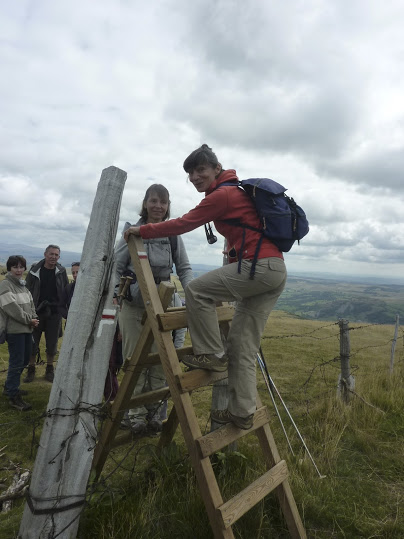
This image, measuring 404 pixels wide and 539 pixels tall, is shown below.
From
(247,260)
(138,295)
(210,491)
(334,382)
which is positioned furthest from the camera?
(334,382)

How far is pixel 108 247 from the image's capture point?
118 inches

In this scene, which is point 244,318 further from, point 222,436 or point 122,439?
point 122,439

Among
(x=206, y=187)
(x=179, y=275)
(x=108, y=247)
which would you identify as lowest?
(x=179, y=275)

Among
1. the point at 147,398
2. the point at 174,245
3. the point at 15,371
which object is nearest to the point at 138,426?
the point at 147,398

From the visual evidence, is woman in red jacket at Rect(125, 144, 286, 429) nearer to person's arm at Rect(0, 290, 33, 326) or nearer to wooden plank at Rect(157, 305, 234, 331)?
wooden plank at Rect(157, 305, 234, 331)

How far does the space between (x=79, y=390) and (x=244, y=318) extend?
161 cm

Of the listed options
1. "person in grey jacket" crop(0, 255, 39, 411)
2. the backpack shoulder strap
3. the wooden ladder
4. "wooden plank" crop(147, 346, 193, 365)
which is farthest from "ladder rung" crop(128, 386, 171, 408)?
"person in grey jacket" crop(0, 255, 39, 411)

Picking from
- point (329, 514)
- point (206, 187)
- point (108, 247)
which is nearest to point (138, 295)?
point (108, 247)

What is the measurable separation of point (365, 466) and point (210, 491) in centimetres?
287

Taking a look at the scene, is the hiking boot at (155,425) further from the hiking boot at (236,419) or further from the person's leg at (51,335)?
the person's leg at (51,335)

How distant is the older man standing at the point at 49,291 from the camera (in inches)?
303

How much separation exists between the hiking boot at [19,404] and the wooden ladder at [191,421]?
3176 mm

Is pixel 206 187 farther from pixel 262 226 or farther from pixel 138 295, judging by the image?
pixel 138 295

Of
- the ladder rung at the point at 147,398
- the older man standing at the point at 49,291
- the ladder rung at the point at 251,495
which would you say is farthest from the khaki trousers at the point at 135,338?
the older man standing at the point at 49,291
